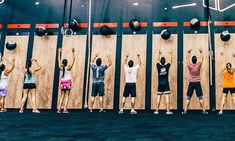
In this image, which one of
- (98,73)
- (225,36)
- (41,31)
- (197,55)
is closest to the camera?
(98,73)

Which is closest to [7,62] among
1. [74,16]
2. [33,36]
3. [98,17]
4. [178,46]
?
[33,36]

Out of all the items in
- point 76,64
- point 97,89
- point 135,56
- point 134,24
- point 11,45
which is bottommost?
point 97,89

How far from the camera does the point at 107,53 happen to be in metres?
11.1

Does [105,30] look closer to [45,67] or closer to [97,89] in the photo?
[97,89]

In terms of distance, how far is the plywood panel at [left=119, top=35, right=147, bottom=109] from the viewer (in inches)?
423

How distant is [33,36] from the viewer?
1172 centimetres

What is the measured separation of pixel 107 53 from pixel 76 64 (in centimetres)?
115

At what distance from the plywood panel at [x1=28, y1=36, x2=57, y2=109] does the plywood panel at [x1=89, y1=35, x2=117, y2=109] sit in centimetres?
147

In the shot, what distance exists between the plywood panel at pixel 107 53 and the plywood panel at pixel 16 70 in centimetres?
255

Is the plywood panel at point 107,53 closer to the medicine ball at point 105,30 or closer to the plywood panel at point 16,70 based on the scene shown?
the medicine ball at point 105,30

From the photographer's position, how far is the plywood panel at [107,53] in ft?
35.6

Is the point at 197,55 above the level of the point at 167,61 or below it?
above

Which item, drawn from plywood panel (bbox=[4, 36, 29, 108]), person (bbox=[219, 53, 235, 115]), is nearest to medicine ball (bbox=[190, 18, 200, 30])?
person (bbox=[219, 53, 235, 115])

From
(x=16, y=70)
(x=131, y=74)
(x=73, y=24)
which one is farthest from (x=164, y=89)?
(x=16, y=70)
